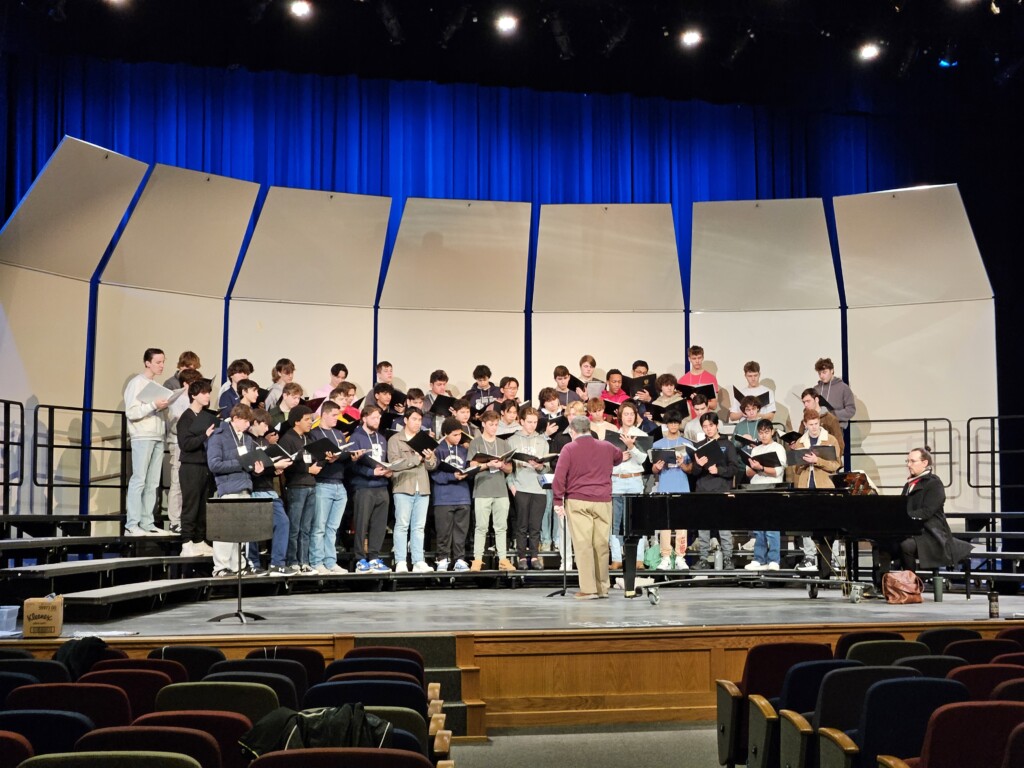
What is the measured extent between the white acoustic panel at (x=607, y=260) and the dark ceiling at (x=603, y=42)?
6.33 feet

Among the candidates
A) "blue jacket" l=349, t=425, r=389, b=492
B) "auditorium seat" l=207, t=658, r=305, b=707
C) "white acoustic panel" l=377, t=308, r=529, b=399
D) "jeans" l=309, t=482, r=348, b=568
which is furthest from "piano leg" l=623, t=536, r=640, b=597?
"white acoustic panel" l=377, t=308, r=529, b=399

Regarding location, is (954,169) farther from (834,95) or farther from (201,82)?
(201,82)

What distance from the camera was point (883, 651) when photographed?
17.2 feet

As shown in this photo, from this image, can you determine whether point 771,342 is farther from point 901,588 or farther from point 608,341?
point 901,588

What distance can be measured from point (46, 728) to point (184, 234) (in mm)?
9984

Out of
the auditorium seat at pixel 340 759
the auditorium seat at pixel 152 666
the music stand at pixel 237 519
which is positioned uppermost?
the music stand at pixel 237 519

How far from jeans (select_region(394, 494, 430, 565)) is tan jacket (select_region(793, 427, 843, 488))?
3556mm

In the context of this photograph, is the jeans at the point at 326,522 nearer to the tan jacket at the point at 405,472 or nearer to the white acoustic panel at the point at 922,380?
the tan jacket at the point at 405,472

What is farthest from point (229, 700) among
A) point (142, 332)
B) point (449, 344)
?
point (449, 344)

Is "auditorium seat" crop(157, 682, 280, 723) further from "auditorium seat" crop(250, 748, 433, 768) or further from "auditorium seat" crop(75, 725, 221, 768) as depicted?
"auditorium seat" crop(250, 748, 433, 768)

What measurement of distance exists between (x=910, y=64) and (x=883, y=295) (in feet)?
8.98

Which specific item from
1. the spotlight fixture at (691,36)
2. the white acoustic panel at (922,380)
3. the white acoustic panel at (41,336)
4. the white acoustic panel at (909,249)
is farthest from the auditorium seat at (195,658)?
the white acoustic panel at (909,249)

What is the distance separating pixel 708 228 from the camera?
14.3 meters

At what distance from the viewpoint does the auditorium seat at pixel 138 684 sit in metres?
4.29
